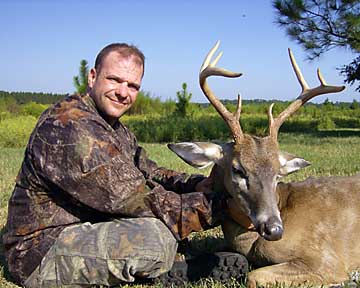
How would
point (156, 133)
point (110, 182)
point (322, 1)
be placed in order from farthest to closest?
point (156, 133)
point (322, 1)
point (110, 182)

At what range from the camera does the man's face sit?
3.67 m

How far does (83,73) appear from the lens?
25.2 m

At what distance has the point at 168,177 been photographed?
14.6 feet

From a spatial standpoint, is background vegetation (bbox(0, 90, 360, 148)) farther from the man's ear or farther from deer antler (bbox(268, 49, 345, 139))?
the man's ear

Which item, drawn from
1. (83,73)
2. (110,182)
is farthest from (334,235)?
(83,73)

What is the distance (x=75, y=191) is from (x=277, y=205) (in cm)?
128

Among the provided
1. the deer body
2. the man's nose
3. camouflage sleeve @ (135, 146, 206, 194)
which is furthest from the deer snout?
the man's nose

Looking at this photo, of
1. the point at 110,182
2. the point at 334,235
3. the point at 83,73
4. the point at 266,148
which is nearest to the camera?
the point at 110,182

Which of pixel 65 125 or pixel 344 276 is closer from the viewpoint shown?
pixel 65 125

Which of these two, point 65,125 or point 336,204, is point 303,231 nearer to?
point 336,204

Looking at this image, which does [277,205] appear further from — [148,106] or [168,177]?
[148,106]

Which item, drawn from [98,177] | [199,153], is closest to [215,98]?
[199,153]

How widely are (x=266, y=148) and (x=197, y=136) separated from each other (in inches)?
683

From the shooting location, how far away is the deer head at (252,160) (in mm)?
3211
